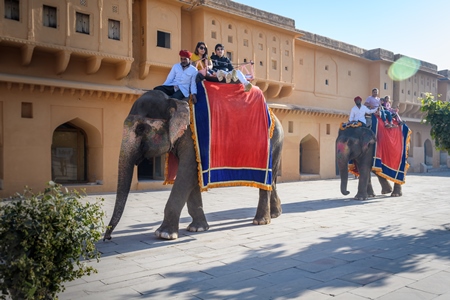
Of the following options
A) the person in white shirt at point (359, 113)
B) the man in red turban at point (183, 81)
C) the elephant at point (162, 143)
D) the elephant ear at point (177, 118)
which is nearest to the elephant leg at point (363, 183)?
the person in white shirt at point (359, 113)

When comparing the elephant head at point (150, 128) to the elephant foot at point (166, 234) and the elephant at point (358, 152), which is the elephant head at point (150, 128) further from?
the elephant at point (358, 152)

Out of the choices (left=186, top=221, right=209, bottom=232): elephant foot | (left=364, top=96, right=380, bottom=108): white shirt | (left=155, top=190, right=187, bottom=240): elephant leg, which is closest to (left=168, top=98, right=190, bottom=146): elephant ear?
Answer: (left=155, top=190, right=187, bottom=240): elephant leg

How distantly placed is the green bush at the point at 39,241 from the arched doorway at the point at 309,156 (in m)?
18.3

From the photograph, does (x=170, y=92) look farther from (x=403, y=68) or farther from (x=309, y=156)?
(x=403, y=68)

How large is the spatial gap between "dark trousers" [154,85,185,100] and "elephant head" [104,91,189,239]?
27cm

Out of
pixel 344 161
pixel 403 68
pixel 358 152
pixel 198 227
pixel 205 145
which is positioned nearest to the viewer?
pixel 205 145

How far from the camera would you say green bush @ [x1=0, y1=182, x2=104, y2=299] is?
2.50 m

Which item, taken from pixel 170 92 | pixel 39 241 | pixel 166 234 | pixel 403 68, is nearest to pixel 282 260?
pixel 166 234

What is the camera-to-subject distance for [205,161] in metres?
5.88

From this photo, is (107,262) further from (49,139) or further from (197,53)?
(49,139)

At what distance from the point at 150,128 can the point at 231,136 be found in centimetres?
140

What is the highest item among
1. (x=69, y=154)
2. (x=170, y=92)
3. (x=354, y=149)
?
(x=170, y=92)

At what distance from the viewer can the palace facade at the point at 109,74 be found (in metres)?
11.5

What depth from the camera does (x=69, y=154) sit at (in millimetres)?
14430
